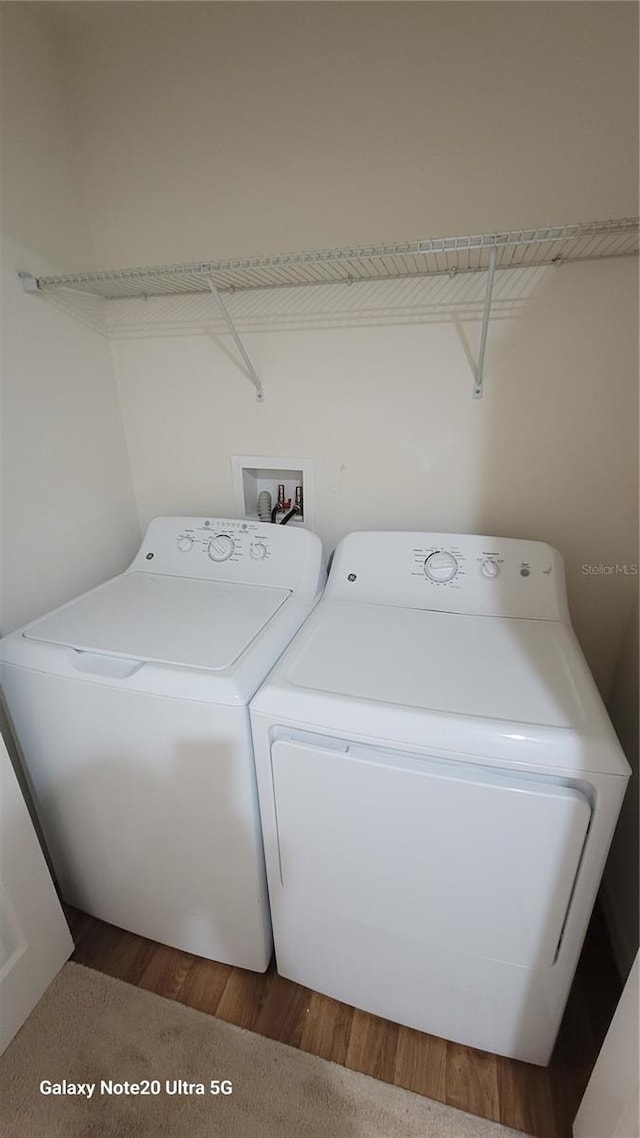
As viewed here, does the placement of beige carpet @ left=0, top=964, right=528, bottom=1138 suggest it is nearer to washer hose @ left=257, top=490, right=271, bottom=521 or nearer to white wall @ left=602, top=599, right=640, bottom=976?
white wall @ left=602, top=599, right=640, bottom=976

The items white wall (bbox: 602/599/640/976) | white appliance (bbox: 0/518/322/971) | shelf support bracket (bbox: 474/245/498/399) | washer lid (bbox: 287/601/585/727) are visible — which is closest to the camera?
washer lid (bbox: 287/601/585/727)

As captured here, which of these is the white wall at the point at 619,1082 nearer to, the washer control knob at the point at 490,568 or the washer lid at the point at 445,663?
the washer lid at the point at 445,663

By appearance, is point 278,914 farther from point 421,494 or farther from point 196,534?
point 421,494

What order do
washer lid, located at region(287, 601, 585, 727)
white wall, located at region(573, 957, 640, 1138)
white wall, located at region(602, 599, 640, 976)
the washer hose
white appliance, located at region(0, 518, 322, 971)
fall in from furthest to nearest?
the washer hose < white wall, located at region(602, 599, 640, 976) < white appliance, located at region(0, 518, 322, 971) < washer lid, located at region(287, 601, 585, 727) < white wall, located at region(573, 957, 640, 1138)

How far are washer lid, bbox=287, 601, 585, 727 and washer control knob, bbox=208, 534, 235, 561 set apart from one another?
1.23ft

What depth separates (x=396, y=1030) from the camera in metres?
1.15

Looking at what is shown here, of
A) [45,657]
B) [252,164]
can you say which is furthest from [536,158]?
[45,657]

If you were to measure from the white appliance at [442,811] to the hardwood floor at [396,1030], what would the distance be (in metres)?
0.07

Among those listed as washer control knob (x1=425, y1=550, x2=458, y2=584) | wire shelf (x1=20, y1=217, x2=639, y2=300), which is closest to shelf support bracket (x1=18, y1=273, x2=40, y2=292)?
wire shelf (x1=20, y1=217, x2=639, y2=300)

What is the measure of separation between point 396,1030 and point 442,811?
0.78 meters

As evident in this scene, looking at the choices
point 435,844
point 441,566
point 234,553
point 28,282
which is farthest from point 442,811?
point 28,282

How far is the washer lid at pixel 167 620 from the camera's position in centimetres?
105

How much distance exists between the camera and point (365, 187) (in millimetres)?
1210

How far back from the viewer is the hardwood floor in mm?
1031
